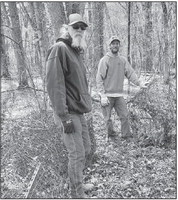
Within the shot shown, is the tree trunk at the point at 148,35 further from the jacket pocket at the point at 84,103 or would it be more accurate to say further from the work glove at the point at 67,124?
the work glove at the point at 67,124

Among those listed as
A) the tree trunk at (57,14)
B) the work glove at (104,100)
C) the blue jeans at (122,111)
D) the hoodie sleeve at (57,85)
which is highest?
the tree trunk at (57,14)

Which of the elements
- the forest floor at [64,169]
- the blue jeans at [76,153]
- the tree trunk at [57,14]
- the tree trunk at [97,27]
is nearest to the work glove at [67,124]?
the blue jeans at [76,153]

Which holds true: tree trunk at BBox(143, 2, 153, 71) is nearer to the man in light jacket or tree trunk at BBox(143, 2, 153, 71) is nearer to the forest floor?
the man in light jacket

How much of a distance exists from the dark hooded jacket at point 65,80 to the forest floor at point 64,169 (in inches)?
41.8

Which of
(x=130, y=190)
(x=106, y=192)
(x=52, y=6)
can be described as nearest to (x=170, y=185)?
(x=130, y=190)

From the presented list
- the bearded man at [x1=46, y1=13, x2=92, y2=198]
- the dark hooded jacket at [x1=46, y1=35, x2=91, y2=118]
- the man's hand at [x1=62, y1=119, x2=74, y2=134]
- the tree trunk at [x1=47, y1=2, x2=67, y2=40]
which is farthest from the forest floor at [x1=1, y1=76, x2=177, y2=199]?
the tree trunk at [x1=47, y1=2, x2=67, y2=40]

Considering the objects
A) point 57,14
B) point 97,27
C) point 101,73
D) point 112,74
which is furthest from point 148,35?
point 57,14

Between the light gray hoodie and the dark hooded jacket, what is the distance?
2.09 metres

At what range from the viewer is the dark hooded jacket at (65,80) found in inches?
121

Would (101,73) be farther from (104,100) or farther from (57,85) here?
(57,85)

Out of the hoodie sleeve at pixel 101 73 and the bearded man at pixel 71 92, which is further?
the hoodie sleeve at pixel 101 73

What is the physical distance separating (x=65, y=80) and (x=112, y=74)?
97.2 inches

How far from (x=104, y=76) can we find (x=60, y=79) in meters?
2.62

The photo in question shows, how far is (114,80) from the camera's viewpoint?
5590 millimetres
